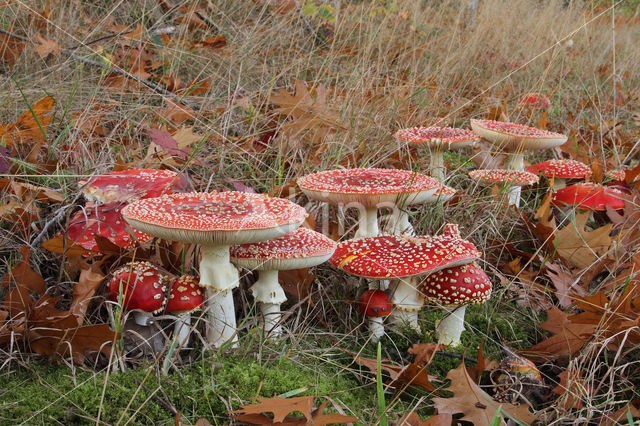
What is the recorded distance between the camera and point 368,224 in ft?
9.54

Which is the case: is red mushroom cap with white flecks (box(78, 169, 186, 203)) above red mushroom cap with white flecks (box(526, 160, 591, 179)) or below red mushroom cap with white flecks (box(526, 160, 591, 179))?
above

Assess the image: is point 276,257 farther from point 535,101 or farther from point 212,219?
point 535,101

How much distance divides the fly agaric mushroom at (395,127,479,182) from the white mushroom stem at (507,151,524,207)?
44 cm

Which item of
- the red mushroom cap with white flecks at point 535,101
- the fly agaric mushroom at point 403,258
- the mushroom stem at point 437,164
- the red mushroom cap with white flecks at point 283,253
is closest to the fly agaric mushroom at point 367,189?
the fly agaric mushroom at point 403,258

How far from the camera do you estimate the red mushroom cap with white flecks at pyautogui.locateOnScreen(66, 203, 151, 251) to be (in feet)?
8.18

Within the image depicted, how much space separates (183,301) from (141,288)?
180 mm

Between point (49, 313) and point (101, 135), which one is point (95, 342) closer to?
point (49, 313)

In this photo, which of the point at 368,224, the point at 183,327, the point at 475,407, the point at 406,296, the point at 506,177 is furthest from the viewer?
the point at 506,177

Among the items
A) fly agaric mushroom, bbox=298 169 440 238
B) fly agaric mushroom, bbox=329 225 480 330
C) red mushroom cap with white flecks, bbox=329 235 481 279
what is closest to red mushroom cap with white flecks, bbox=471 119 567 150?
fly agaric mushroom, bbox=298 169 440 238

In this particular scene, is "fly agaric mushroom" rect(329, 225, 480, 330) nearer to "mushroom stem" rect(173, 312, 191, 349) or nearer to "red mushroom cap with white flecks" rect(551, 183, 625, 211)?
"mushroom stem" rect(173, 312, 191, 349)

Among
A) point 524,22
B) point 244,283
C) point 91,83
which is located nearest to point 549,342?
point 244,283

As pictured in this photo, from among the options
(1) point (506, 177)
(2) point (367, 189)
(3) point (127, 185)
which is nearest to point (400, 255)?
(2) point (367, 189)

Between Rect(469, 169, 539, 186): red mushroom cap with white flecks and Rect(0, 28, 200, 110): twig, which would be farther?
Rect(0, 28, 200, 110): twig

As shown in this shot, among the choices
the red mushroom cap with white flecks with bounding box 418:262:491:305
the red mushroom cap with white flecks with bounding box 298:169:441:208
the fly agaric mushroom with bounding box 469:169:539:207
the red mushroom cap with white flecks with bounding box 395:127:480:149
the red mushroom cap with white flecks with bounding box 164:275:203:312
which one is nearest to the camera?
the red mushroom cap with white flecks with bounding box 164:275:203:312
